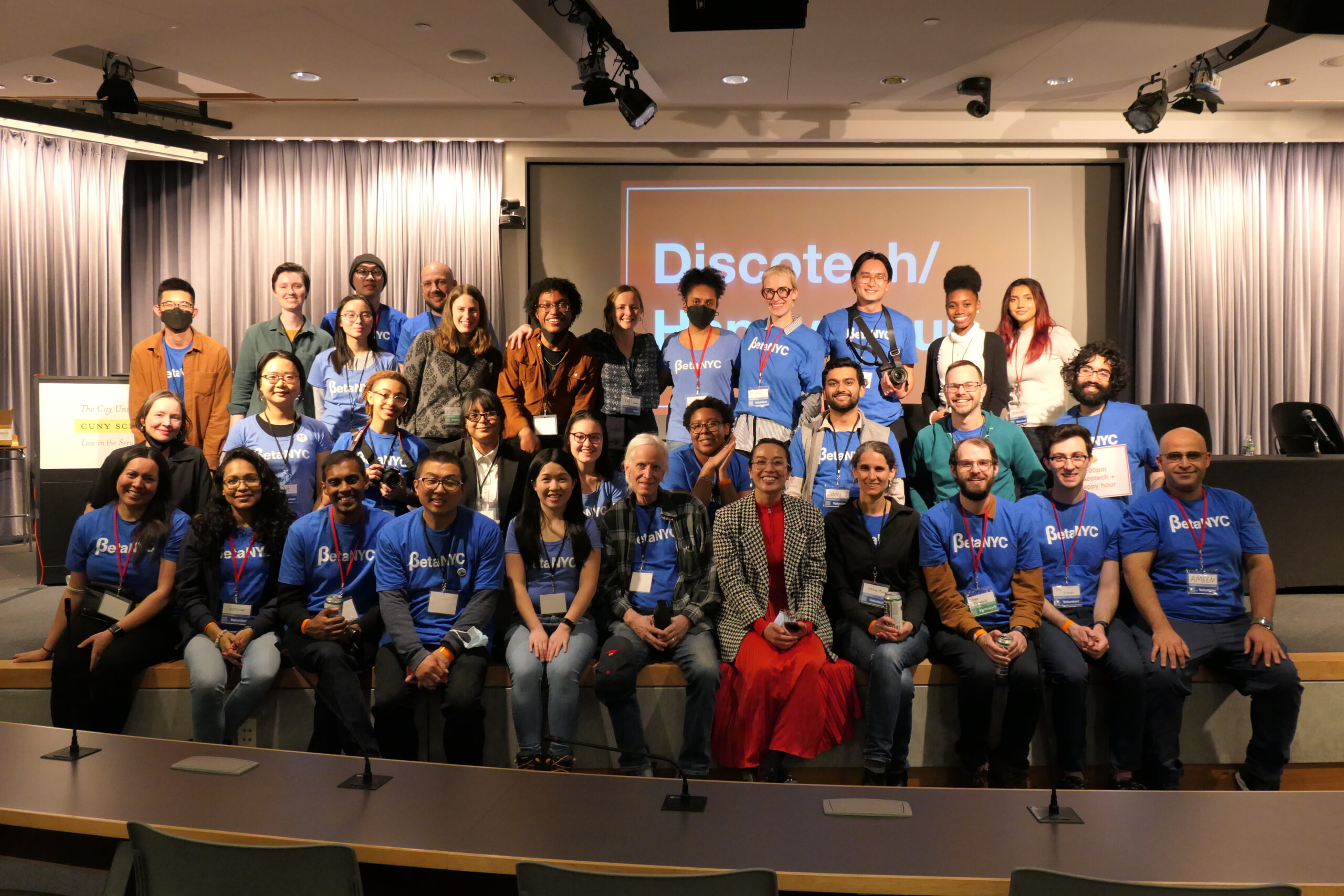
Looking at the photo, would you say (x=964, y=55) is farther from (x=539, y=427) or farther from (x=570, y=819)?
(x=570, y=819)

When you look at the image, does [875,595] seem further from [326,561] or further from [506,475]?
[326,561]

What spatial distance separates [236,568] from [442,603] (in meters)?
0.82

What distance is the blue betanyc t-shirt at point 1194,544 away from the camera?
3637mm

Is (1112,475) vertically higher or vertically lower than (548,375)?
lower

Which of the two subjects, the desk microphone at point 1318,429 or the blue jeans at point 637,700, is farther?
the desk microphone at point 1318,429

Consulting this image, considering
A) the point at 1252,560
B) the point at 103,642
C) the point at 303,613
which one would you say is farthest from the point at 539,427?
the point at 1252,560

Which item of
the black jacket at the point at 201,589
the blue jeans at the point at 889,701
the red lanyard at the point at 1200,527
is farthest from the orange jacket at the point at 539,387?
the red lanyard at the point at 1200,527

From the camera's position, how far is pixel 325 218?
7613 millimetres

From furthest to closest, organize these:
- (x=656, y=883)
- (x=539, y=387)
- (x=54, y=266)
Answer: (x=54, y=266) < (x=539, y=387) < (x=656, y=883)

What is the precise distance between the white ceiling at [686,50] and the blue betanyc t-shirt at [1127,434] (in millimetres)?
2215

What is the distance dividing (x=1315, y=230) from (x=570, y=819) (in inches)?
313

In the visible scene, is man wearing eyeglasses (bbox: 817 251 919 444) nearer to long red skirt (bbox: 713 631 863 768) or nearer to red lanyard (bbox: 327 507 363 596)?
long red skirt (bbox: 713 631 863 768)

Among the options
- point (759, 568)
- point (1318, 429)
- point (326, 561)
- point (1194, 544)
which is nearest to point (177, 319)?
point (326, 561)

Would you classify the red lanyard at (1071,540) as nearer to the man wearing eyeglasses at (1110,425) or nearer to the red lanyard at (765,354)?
the man wearing eyeglasses at (1110,425)
